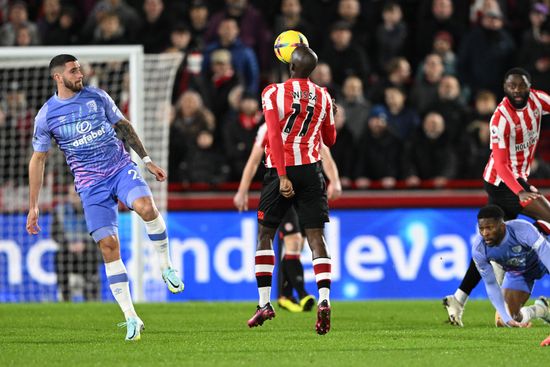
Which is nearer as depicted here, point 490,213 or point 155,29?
point 490,213

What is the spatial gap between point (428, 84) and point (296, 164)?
7.76m

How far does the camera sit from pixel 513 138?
1034cm

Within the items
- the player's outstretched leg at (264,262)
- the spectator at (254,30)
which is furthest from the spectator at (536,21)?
the player's outstretched leg at (264,262)

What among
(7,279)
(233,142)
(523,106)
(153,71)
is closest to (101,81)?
(153,71)

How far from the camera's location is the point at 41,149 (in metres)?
9.08

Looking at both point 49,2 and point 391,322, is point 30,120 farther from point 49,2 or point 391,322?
point 391,322

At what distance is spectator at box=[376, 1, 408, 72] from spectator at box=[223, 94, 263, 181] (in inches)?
104

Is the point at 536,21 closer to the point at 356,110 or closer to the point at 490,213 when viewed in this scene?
the point at 356,110

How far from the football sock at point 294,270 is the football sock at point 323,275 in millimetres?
2722

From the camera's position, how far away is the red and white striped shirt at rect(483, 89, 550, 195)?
10.2 m

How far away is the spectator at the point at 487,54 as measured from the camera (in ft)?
55.8

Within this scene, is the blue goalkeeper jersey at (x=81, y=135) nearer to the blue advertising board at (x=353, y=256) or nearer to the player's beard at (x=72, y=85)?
the player's beard at (x=72, y=85)

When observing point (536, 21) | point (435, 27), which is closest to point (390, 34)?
point (435, 27)

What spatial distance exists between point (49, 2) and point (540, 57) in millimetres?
7610
